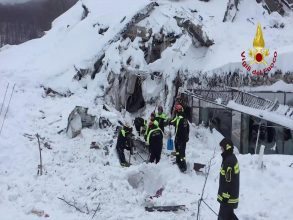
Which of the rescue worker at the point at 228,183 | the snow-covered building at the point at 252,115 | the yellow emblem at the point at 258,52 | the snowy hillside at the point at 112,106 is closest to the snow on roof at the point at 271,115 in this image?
the snow-covered building at the point at 252,115

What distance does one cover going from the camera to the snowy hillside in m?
10.1

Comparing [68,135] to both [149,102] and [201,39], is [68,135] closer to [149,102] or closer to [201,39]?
[149,102]

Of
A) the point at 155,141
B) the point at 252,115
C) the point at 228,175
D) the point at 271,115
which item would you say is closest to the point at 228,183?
the point at 228,175

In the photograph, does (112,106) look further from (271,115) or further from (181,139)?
(181,139)

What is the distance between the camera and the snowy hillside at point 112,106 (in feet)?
33.3

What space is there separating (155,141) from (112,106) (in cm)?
683

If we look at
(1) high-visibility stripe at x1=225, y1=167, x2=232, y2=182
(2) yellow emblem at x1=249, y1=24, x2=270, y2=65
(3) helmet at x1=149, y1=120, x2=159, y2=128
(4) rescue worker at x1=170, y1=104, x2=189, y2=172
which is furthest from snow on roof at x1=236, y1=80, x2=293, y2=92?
(1) high-visibility stripe at x1=225, y1=167, x2=232, y2=182

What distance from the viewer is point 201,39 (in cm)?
1992

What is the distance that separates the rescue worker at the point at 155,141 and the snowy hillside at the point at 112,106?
31 centimetres

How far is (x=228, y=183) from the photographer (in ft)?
26.9

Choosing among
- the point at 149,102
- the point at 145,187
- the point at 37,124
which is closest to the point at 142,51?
the point at 149,102

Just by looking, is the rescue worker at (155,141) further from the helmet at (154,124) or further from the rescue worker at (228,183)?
the rescue worker at (228,183)

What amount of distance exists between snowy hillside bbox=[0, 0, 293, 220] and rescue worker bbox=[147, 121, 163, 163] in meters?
0.31

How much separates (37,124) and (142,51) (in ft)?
21.6
